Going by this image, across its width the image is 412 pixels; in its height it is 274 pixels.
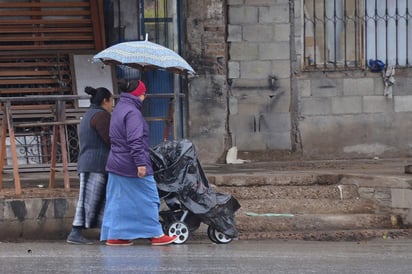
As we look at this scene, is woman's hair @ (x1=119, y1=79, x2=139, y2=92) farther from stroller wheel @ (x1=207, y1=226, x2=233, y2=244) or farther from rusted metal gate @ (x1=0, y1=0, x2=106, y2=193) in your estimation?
rusted metal gate @ (x1=0, y1=0, x2=106, y2=193)

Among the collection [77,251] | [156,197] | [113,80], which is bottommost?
[77,251]

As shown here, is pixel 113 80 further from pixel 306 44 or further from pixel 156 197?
pixel 156 197

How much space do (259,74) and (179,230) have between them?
16.5 ft

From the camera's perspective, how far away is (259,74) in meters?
12.8

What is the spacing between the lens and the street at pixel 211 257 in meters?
6.98

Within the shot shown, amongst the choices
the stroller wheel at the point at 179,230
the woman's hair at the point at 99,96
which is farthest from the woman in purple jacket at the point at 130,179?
the woman's hair at the point at 99,96

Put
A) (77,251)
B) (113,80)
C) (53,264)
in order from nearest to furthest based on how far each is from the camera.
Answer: (53,264) < (77,251) < (113,80)

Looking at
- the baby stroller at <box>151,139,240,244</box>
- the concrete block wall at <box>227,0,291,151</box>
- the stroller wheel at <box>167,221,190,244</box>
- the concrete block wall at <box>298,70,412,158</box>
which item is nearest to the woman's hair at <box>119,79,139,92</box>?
the baby stroller at <box>151,139,240,244</box>

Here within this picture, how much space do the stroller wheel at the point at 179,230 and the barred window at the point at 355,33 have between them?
5404mm

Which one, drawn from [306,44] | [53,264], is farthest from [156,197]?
[306,44]

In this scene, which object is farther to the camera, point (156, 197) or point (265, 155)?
point (265, 155)

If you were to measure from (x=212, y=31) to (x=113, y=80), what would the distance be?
1.69 meters

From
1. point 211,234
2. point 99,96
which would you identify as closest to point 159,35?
point 99,96

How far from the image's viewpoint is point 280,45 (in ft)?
42.1
